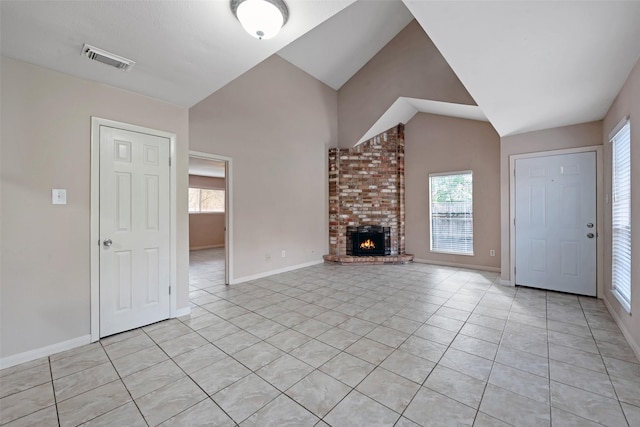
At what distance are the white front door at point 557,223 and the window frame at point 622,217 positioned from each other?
1.59 feet

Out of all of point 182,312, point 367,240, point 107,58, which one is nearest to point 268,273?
point 182,312

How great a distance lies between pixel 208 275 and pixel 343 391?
395cm

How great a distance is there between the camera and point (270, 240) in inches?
194

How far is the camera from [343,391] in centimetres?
177

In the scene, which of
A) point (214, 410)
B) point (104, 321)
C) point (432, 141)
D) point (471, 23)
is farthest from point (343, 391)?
point (432, 141)

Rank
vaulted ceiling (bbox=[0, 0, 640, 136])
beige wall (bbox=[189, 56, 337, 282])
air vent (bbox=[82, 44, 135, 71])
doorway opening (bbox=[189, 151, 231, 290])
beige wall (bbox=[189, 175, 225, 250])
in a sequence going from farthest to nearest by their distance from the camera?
1. beige wall (bbox=[189, 175, 225, 250])
2. doorway opening (bbox=[189, 151, 231, 290])
3. beige wall (bbox=[189, 56, 337, 282])
4. air vent (bbox=[82, 44, 135, 71])
5. vaulted ceiling (bbox=[0, 0, 640, 136])

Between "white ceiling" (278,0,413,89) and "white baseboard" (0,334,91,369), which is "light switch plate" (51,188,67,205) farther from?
"white ceiling" (278,0,413,89)

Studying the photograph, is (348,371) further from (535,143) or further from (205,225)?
(205,225)

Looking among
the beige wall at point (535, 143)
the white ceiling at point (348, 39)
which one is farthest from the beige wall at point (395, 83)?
the beige wall at point (535, 143)

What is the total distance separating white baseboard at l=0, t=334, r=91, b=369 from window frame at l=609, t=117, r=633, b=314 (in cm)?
495

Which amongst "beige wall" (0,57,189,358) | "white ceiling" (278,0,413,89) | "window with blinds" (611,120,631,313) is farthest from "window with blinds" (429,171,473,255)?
"beige wall" (0,57,189,358)

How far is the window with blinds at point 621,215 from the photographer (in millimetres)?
2580

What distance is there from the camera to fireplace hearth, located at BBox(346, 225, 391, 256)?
239 inches

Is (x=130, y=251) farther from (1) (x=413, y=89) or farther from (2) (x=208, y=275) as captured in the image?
(1) (x=413, y=89)
